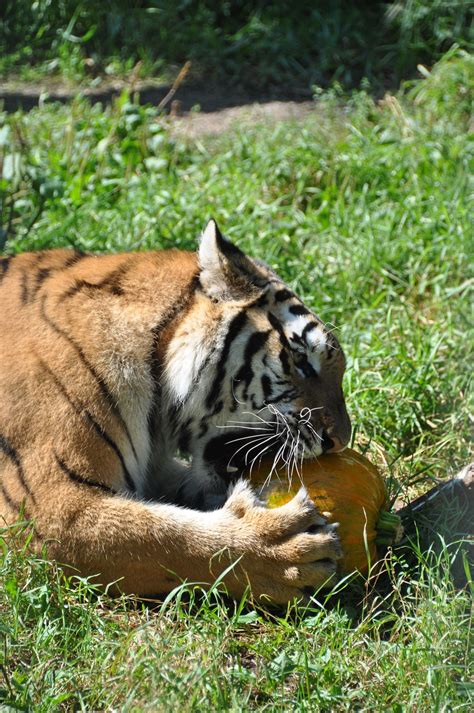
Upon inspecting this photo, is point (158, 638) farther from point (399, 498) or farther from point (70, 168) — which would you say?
point (70, 168)

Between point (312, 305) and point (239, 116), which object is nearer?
point (312, 305)

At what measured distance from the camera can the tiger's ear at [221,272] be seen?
3434mm

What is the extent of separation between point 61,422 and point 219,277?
2.52 feet

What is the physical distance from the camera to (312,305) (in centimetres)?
515

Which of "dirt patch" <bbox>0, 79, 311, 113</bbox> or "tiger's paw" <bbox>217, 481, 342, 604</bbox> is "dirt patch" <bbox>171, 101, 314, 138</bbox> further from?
"tiger's paw" <bbox>217, 481, 342, 604</bbox>

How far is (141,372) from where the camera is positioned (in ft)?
11.0

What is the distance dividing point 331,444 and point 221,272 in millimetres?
738

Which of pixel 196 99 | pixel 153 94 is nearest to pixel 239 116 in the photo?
pixel 196 99

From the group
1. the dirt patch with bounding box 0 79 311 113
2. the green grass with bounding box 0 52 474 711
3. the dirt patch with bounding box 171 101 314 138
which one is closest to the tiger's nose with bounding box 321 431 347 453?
the green grass with bounding box 0 52 474 711

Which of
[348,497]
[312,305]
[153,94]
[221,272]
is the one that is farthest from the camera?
[153,94]

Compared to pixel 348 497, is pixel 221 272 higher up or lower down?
higher up

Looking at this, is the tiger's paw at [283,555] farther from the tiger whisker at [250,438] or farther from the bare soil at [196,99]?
the bare soil at [196,99]

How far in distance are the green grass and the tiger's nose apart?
0.48 meters

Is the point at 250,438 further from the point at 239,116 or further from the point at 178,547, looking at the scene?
the point at 239,116
